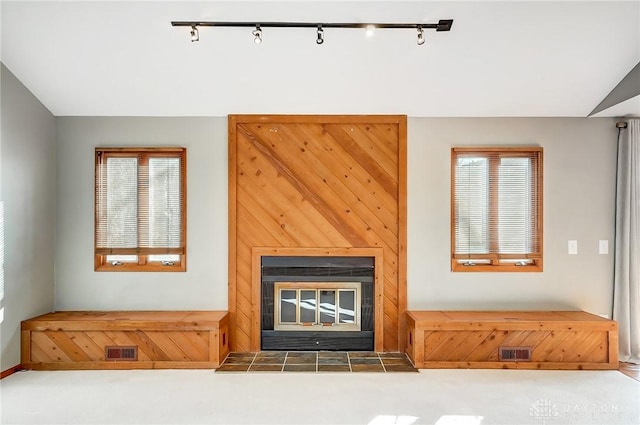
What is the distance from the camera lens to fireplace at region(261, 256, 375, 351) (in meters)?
3.84

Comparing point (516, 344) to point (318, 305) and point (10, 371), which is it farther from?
point (10, 371)

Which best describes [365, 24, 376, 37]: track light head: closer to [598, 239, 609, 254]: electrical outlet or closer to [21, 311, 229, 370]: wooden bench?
[21, 311, 229, 370]: wooden bench

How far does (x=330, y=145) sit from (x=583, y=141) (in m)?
2.52

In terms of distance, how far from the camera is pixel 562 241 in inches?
152

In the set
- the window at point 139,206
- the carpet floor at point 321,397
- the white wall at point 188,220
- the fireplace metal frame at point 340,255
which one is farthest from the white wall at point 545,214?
the window at point 139,206

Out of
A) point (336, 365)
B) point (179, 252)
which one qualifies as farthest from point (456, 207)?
point (179, 252)

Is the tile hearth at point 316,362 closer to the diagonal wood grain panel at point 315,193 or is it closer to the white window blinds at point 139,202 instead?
the diagonal wood grain panel at point 315,193

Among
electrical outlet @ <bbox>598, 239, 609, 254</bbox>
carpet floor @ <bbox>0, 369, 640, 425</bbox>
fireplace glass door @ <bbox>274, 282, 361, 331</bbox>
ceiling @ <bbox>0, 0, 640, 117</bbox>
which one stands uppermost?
ceiling @ <bbox>0, 0, 640, 117</bbox>

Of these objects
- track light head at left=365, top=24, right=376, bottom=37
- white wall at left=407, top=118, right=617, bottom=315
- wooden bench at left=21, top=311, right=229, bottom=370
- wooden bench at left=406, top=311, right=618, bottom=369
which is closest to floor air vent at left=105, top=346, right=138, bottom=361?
wooden bench at left=21, top=311, right=229, bottom=370

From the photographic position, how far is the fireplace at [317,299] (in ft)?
12.6

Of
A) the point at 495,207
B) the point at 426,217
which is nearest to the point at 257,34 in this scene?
the point at 426,217

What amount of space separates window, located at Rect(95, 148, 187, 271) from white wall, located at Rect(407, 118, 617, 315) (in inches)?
92.3

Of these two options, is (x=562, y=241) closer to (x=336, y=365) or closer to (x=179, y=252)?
(x=336, y=365)

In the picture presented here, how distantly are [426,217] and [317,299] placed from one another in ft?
4.45
